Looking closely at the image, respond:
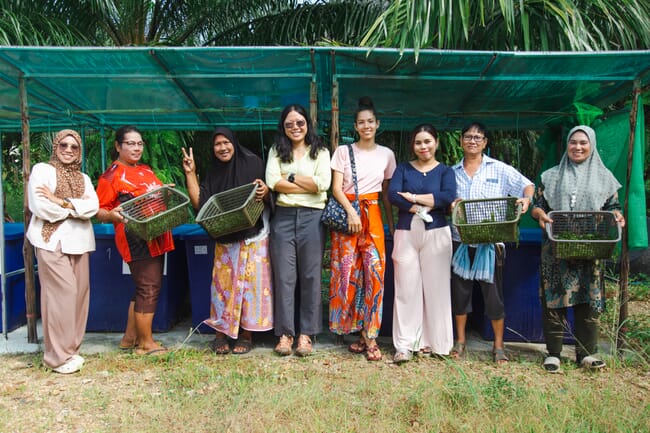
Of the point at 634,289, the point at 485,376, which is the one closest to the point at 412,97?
the point at 485,376

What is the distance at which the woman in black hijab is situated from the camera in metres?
3.97

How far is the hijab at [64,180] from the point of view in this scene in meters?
3.63

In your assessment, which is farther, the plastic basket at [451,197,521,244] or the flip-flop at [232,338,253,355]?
the flip-flop at [232,338,253,355]

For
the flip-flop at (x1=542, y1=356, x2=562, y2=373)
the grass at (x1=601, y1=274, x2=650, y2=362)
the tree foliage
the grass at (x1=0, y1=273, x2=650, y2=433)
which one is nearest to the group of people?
the flip-flop at (x1=542, y1=356, x2=562, y2=373)

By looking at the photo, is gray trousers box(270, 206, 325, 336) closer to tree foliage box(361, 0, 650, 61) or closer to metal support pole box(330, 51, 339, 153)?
metal support pole box(330, 51, 339, 153)

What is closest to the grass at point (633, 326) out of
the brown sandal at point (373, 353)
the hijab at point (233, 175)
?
the brown sandal at point (373, 353)

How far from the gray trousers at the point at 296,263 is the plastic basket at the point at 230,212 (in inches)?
10.2

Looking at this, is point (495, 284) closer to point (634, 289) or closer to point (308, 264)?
point (308, 264)

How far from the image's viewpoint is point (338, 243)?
3.98 m

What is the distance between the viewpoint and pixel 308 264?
3.97 metres

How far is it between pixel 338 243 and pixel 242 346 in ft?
3.97

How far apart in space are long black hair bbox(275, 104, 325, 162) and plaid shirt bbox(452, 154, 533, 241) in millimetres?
1188

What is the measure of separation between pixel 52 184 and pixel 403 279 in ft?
9.09

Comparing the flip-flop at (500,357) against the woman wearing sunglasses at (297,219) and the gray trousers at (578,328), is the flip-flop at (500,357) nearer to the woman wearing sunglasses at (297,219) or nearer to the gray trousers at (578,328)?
the gray trousers at (578,328)
